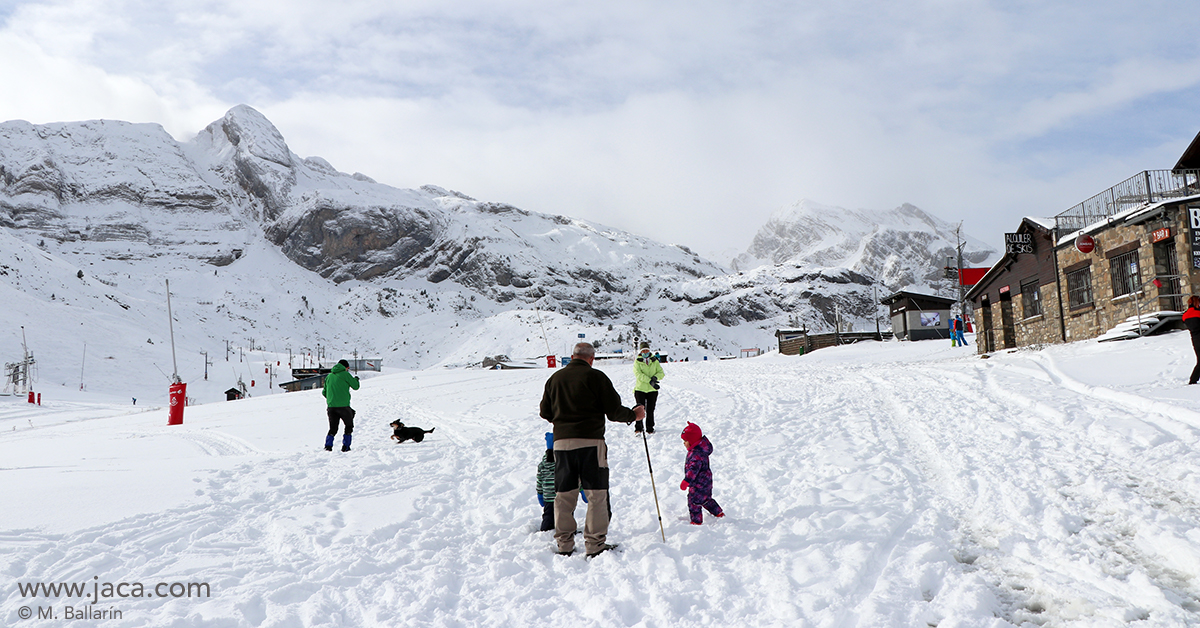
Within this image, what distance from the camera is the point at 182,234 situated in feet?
392

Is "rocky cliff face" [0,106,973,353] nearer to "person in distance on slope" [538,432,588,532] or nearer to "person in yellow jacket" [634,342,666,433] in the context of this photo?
"person in yellow jacket" [634,342,666,433]

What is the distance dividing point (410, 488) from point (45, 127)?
181514 millimetres

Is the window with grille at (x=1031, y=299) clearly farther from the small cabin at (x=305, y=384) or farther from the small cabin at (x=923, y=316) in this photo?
the small cabin at (x=305, y=384)

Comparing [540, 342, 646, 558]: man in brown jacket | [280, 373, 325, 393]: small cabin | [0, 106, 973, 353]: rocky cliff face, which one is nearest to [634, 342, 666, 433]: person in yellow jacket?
[540, 342, 646, 558]: man in brown jacket

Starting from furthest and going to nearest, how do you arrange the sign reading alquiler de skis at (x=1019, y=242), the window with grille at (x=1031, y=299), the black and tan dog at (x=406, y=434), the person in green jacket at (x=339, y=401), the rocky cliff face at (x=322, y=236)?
the rocky cliff face at (x=322, y=236), the sign reading alquiler de skis at (x=1019, y=242), the window with grille at (x=1031, y=299), the black and tan dog at (x=406, y=434), the person in green jacket at (x=339, y=401)

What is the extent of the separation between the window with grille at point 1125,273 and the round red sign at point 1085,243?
0.94m

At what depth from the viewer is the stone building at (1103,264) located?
19500 millimetres

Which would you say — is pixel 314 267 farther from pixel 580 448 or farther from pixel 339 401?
pixel 580 448

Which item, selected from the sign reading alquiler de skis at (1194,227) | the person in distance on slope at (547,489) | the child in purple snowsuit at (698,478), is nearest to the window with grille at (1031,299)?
the sign reading alquiler de skis at (1194,227)

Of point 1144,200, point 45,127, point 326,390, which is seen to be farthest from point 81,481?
point 45,127

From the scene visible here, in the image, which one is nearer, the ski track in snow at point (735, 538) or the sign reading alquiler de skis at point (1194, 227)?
the ski track in snow at point (735, 538)

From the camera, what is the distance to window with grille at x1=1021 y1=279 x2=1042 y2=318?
87.5ft

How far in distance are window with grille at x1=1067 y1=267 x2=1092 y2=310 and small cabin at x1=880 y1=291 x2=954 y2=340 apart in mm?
27014

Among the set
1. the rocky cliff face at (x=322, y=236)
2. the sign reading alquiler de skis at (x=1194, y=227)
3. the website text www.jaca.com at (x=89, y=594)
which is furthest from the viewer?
the rocky cliff face at (x=322, y=236)
